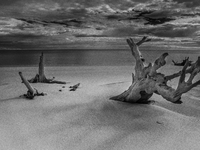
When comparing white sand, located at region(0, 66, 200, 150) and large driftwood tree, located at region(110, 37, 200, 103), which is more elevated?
large driftwood tree, located at region(110, 37, 200, 103)

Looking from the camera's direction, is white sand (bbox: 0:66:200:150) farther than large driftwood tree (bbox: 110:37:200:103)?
No

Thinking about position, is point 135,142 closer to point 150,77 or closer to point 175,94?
point 175,94

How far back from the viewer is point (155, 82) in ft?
18.4

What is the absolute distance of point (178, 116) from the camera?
18.1 feet

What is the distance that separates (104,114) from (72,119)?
2.98 ft

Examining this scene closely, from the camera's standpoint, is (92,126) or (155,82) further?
(155,82)

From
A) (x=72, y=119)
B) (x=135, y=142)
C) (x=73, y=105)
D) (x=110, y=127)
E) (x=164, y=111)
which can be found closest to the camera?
(x=135, y=142)

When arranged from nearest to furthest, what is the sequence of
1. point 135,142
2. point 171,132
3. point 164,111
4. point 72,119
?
point 135,142, point 171,132, point 72,119, point 164,111

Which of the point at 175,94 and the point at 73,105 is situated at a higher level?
the point at 175,94

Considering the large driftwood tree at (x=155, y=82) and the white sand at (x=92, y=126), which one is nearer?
the white sand at (x=92, y=126)

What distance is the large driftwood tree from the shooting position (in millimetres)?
5008

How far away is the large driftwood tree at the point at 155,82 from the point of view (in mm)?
5008

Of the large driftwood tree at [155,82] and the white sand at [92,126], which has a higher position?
the large driftwood tree at [155,82]

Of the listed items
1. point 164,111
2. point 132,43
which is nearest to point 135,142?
point 164,111
